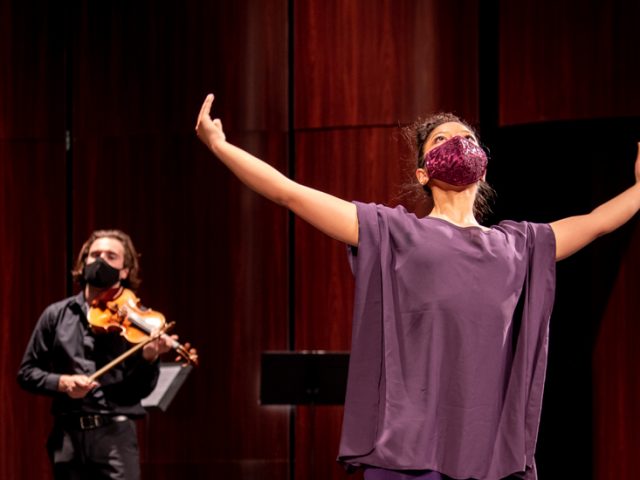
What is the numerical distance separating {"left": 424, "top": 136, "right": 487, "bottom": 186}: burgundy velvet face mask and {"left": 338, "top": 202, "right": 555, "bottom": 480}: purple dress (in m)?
0.11

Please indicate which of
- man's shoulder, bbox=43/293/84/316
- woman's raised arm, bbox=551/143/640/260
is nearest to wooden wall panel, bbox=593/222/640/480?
man's shoulder, bbox=43/293/84/316

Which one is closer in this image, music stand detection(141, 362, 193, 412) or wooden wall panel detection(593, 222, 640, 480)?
music stand detection(141, 362, 193, 412)

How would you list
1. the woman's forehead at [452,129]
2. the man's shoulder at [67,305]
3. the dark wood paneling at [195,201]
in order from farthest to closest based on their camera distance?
the dark wood paneling at [195,201] < the man's shoulder at [67,305] < the woman's forehead at [452,129]

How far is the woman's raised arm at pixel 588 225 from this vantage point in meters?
2.00

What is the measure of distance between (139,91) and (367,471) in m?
4.19

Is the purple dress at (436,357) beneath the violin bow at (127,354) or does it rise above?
above

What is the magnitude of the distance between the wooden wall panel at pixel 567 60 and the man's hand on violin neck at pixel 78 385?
7.98 ft

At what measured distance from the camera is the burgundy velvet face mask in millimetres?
1933

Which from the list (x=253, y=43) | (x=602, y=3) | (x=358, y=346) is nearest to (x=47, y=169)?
(x=253, y=43)

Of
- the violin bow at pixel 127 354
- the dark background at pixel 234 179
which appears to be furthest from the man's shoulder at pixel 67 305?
the dark background at pixel 234 179

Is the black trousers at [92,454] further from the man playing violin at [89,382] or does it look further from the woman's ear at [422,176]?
the woman's ear at [422,176]

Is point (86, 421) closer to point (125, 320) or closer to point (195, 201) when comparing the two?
point (125, 320)

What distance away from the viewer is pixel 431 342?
1823 millimetres

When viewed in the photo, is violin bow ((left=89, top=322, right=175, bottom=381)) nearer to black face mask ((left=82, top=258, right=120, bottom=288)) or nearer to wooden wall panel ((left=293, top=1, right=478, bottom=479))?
black face mask ((left=82, top=258, right=120, bottom=288))
